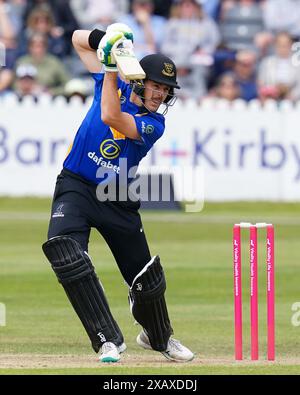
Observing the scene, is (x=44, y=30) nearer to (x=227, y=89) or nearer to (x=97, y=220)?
(x=227, y=89)

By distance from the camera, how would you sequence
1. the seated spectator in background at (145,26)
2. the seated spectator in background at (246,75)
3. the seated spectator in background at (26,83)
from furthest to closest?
1. the seated spectator in background at (145,26)
2. the seated spectator in background at (246,75)
3. the seated spectator in background at (26,83)

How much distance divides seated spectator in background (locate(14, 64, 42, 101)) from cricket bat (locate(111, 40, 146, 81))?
12438 millimetres

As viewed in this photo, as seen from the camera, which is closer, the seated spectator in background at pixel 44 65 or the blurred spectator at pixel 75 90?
the blurred spectator at pixel 75 90

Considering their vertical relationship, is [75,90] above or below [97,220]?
above

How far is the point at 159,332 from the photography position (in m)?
7.93

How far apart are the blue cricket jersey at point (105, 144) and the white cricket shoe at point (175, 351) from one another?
1.14m

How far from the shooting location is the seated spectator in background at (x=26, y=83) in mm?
19797

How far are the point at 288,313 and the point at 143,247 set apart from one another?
2.86 meters

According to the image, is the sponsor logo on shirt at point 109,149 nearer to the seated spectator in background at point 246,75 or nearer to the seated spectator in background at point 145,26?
the seated spectator in background at point 246,75

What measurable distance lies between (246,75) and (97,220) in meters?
13.8

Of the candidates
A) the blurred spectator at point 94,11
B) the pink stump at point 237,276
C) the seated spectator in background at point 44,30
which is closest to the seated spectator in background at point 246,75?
the blurred spectator at point 94,11

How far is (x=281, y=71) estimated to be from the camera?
21.3m

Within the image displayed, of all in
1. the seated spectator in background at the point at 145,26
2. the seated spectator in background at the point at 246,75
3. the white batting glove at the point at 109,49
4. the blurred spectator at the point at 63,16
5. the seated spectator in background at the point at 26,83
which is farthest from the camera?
the blurred spectator at the point at 63,16

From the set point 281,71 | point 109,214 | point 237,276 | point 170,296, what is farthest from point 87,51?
point 281,71
